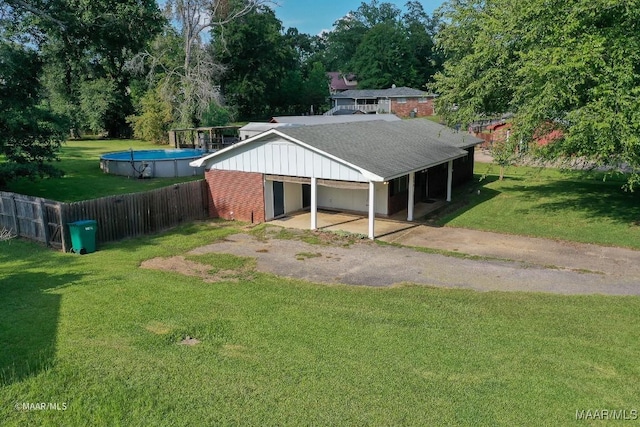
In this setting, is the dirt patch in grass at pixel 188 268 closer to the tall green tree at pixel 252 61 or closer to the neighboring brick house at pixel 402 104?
the tall green tree at pixel 252 61

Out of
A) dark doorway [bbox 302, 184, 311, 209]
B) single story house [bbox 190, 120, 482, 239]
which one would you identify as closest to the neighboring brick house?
single story house [bbox 190, 120, 482, 239]

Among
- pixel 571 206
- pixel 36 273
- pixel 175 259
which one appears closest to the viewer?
pixel 36 273

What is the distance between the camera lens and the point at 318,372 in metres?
7.38

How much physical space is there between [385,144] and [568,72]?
25.4 ft

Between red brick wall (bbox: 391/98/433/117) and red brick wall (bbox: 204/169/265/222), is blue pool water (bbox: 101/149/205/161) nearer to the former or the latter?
red brick wall (bbox: 204/169/265/222)

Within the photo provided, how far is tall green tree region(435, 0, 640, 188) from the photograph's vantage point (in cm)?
1534

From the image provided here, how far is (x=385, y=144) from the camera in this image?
21.5 m

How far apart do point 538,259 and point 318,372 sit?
32.7 ft

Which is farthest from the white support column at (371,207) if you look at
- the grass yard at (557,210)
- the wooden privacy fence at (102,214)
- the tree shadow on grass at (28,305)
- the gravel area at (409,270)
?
the tree shadow on grass at (28,305)

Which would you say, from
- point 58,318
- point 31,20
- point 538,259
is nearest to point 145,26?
point 31,20

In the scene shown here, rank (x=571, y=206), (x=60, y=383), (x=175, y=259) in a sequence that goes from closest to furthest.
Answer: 1. (x=60, y=383)
2. (x=175, y=259)
3. (x=571, y=206)

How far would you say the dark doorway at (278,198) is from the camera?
20359 mm

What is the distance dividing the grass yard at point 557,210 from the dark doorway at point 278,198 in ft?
21.2

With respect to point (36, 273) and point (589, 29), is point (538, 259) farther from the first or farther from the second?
point (36, 273)
